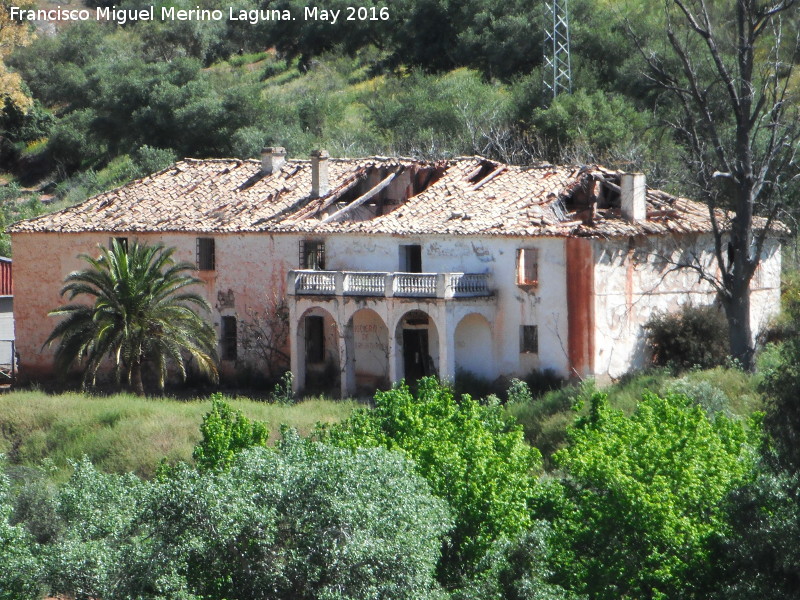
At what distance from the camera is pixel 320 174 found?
44094 mm

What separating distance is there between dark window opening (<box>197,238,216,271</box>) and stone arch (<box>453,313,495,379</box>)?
929cm

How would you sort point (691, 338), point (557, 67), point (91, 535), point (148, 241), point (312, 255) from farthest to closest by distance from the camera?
point (557, 67)
point (148, 241)
point (312, 255)
point (691, 338)
point (91, 535)

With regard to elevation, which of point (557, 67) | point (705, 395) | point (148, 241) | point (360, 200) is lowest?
point (705, 395)

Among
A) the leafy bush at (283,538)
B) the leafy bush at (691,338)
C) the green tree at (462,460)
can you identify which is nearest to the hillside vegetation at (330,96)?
the leafy bush at (691,338)

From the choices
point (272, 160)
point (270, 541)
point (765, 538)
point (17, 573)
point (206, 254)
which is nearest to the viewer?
point (270, 541)

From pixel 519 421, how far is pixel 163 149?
35682mm

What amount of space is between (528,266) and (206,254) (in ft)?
36.9

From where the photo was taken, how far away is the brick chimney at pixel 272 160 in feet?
154

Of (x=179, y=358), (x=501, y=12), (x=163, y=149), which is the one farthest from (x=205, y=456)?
(x=501, y=12)

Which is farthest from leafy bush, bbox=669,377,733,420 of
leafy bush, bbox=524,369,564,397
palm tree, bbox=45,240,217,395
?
palm tree, bbox=45,240,217,395

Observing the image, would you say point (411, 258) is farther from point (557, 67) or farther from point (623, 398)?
point (557, 67)

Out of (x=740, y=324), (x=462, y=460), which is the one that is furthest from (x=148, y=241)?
(x=462, y=460)

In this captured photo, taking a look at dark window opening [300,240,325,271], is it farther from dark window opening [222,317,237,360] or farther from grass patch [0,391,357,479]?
grass patch [0,391,357,479]

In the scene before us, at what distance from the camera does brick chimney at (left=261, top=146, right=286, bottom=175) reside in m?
46.9
